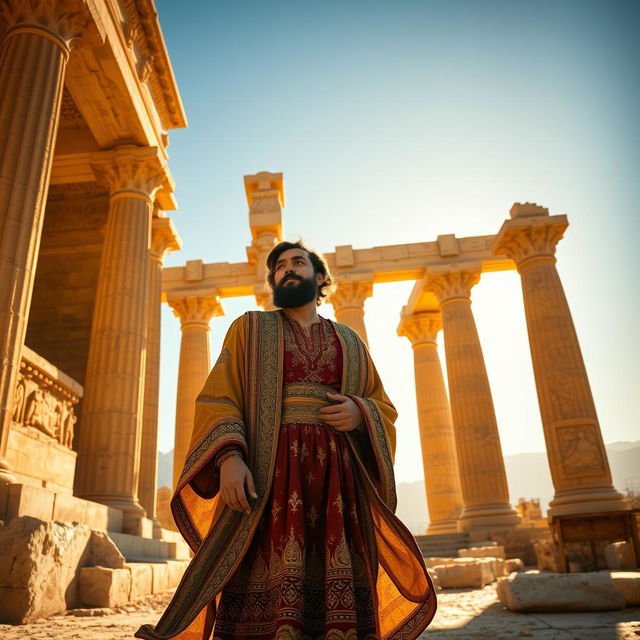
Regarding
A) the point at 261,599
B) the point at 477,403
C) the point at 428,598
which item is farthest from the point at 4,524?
the point at 477,403

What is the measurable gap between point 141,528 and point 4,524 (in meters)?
4.43

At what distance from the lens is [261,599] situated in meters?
2.89

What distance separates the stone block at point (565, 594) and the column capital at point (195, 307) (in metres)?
18.5

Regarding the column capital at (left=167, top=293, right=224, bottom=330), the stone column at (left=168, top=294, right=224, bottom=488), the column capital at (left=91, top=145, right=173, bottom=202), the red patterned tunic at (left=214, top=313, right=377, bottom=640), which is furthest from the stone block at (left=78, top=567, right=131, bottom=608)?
the column capital at (left=167, top=293, right=224, bottom=330)

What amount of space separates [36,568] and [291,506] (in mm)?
3988

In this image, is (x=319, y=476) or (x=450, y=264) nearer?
(x=319, y=476)

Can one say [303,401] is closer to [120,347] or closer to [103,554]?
[103,554]

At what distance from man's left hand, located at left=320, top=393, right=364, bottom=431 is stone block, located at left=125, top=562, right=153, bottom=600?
5498 mm

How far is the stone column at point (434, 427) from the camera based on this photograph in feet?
76.2

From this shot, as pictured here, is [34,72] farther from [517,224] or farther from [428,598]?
[517,224]

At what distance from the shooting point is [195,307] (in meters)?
23.1

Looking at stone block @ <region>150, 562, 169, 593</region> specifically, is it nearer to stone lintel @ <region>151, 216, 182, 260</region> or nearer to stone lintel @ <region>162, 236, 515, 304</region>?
stone lintel @ <region>151, 216, 182, 260</region>

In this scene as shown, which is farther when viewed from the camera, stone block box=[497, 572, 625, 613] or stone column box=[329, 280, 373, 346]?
stone column box=[329, 280, 373, 346]

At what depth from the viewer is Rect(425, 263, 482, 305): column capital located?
21.9 m
